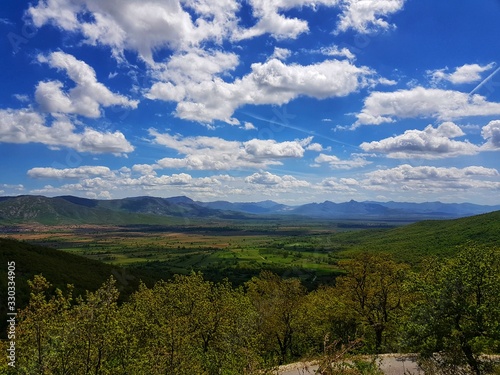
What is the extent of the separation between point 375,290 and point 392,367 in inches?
615

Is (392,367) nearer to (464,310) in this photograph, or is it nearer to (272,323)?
(464,310)

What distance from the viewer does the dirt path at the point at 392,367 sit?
110ft

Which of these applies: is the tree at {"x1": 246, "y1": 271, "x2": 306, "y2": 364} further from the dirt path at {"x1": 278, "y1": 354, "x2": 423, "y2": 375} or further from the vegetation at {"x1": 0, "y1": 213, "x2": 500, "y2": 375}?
the dirt path at {"x1": 278, "y1": 354, "x2": 423, "y2": 375}

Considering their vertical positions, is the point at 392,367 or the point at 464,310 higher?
the point at 464,310

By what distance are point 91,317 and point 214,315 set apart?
22.8 metres

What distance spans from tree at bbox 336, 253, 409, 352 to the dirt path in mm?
9768

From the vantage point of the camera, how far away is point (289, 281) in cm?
5581

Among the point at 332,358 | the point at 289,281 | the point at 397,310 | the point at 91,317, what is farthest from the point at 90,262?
the point at 332,358

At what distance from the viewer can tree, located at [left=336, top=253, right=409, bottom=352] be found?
162ft

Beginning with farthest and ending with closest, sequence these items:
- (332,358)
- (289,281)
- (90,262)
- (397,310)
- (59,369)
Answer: (90,262) < (289,281) < (397,310) < (59,369) < (332,358)

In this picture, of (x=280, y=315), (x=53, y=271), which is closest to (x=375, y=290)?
(x=280, y=315)

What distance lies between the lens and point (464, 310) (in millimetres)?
26453

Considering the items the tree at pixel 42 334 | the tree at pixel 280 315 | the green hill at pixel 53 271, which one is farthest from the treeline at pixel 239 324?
the green hill at pixel 53 271

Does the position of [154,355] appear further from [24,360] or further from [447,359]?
[447,359]
